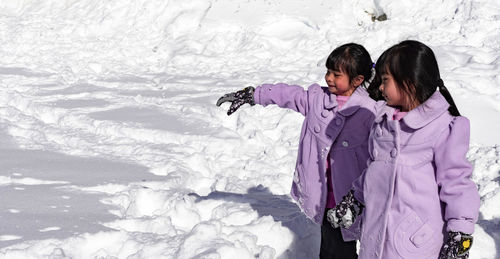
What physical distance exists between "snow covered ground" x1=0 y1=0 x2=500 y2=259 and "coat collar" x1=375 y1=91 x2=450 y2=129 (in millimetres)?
1526

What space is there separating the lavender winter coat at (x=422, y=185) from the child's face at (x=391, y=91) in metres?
0.05

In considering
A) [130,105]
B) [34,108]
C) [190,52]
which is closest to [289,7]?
[190,52]

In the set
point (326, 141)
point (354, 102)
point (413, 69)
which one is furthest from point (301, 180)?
point (413, 69)

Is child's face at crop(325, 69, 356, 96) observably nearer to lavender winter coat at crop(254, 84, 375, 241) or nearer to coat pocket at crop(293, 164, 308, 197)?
lavender winter coat at crop(254, 84, 375, 241)

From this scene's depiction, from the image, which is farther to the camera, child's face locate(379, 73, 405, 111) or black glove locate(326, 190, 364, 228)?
black glove locate(326, 190, 364, 228)

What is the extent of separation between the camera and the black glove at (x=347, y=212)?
2777mm

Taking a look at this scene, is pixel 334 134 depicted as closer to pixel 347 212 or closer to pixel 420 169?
pixel 347 212

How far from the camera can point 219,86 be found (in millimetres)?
8922

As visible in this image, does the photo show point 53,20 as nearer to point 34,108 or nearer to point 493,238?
point 34,108

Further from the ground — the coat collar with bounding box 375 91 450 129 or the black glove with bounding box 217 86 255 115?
the coat collar with bounding box 375 91 450 129

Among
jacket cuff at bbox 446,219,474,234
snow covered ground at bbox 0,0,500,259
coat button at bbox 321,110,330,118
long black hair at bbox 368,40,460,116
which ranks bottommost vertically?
snow covered ground at bbox 0,0,500,259

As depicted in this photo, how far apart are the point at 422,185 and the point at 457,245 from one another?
0.88ft

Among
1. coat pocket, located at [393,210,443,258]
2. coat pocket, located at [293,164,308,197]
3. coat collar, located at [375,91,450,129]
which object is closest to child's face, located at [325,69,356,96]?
coat pocket, located at [293,164,308,197]

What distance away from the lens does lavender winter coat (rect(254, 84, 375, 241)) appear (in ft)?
10.1
